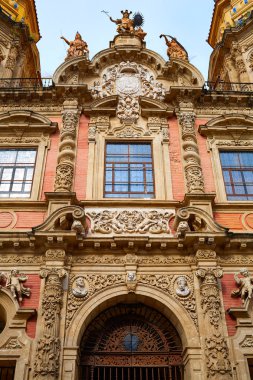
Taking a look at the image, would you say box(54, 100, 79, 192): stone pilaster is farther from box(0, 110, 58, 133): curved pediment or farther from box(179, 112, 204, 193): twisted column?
box(179, 112, 204, 193): twisted column

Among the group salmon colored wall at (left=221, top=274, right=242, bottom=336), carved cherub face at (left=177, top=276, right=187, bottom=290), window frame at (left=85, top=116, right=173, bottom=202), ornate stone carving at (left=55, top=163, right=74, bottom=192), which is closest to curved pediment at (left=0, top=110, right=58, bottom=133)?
window frame at (left=85, top=116, right=173, bottom=202)

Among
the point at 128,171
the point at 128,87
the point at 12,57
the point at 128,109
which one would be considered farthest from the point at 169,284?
the point at 12,57

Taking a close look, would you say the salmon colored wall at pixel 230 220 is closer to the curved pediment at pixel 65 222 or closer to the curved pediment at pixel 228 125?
the curved pediment at pixel 228 125

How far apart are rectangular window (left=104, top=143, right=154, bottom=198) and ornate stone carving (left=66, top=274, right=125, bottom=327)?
2.68 m

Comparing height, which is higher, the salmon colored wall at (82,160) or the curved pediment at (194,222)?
Answer: the salmon colored wall at (82,160)

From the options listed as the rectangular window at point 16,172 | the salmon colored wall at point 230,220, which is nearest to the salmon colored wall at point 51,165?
the rectangular window at point 16,172

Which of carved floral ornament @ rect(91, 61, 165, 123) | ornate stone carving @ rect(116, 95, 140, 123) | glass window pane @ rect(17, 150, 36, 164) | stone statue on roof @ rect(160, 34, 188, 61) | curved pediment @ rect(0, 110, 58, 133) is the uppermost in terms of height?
stone statue on roof @ rect(160, 34, 188, 61)

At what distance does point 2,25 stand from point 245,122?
1282 centimetres

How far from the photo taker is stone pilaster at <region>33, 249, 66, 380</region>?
353 inches

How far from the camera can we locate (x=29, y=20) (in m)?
23.5

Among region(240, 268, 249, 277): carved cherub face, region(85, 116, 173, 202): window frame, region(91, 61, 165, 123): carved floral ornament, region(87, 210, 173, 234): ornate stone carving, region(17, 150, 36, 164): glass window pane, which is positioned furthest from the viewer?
region(91, 61, 165, 123): carved floral ornament

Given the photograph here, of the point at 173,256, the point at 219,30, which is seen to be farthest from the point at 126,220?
the point at 219,30

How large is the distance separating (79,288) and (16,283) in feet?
4.89

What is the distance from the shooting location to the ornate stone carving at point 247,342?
9586 millimetres
